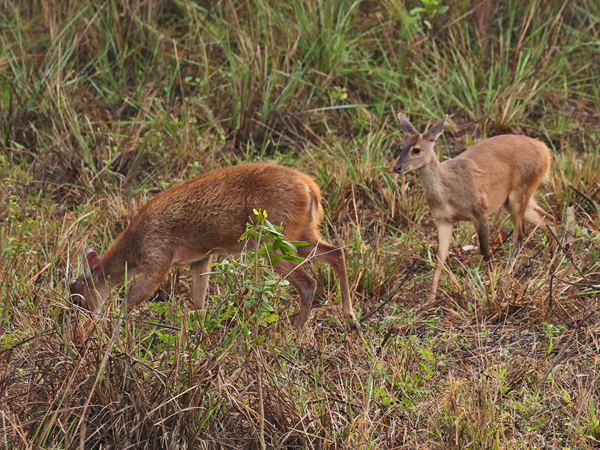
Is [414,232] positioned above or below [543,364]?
below

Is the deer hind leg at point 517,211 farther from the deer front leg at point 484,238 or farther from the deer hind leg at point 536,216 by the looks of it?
the deer front leg at point 484,238

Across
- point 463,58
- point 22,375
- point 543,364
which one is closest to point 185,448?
point 22,375

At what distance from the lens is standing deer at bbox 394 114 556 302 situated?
6.50 meters

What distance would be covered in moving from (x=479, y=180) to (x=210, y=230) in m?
2.19

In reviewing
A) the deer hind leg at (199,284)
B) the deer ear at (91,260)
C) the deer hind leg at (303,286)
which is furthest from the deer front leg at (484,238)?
the deer ear at (91,260)

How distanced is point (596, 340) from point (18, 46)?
7358 millimetres

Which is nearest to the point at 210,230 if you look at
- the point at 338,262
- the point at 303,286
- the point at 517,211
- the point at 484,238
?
the point at 303,286

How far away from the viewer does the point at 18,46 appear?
9.74 m

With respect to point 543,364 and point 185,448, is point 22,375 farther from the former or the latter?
point 543,364

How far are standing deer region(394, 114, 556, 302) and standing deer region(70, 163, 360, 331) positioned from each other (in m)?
1.01

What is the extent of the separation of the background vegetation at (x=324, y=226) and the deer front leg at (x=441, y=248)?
93 millimetres

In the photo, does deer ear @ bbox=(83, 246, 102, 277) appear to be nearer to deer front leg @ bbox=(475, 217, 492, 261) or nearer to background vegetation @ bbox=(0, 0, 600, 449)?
background vegetation @ bbox=(0, 0, 600, 449)

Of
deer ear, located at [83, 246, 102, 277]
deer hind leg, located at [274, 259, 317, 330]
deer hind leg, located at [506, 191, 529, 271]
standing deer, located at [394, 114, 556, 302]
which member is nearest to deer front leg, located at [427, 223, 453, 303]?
standing deer, located at [394, 114, 556, 302]

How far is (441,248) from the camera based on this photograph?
6.39 metres
